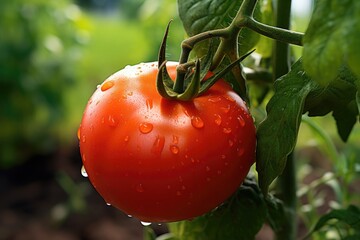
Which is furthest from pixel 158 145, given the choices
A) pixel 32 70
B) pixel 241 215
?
pixel 32 70

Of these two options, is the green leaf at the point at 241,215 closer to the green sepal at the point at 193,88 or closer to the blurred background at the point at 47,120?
the green sepal at the point at 193,88

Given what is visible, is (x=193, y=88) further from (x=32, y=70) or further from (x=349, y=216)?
(x=32, y=70)

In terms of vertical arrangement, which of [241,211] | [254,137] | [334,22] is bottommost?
[241,211]

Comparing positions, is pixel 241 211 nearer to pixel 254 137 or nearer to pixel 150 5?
pixel 254 137

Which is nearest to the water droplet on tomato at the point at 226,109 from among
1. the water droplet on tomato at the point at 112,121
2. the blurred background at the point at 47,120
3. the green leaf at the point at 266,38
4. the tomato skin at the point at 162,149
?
the tomato skin at the point at 162,149

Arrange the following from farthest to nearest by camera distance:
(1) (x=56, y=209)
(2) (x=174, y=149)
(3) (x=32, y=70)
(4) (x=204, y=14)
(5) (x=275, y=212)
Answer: (3) (x=32, y=70) → (1) (x=56, y=209) → (5) (x=275, y=212) → (4) (x=204, y=14) → (2) (x=174, y=149)

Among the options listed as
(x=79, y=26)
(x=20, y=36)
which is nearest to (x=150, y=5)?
(x=79, y=26)

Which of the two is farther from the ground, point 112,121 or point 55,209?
point 112,121
